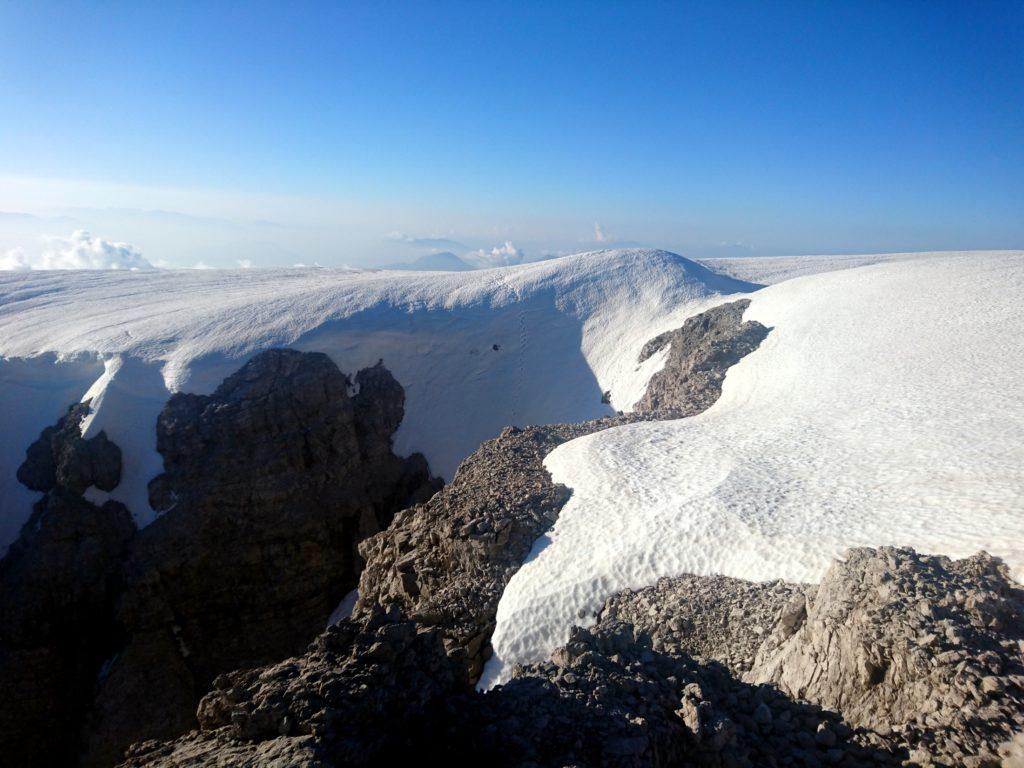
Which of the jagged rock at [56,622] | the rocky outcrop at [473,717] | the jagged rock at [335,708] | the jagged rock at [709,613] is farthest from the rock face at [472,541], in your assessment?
the jagged rock at [56,622]

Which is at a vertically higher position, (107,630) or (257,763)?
(257,763)

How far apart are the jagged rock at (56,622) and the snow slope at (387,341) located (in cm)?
128

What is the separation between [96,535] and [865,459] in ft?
81.2

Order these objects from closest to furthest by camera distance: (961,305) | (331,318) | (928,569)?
(928,569), (961,305), (331,318)

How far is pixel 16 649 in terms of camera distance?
64.0 ft

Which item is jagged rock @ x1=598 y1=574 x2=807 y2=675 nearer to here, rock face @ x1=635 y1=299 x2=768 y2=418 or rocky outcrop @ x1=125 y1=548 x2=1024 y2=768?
rocky outcrop @ x1=125 y1=548 x2=1024 y2=768

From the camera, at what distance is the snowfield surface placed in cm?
1045

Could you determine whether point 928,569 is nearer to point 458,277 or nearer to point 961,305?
point 961,305

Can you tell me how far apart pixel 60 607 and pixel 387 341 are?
17.6 metres

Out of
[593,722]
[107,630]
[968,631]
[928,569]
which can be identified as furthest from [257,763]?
[107,630]

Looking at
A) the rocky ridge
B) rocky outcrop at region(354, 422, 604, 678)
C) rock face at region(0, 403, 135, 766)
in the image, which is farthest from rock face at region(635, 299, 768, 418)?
rock face at region(0, 403, 135, 766)

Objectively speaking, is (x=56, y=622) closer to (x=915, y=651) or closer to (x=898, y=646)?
(x=898, y=646)

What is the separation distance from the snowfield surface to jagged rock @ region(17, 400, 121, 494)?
57.6ft

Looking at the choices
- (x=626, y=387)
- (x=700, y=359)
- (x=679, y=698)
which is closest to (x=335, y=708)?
(x=679, y=698)
